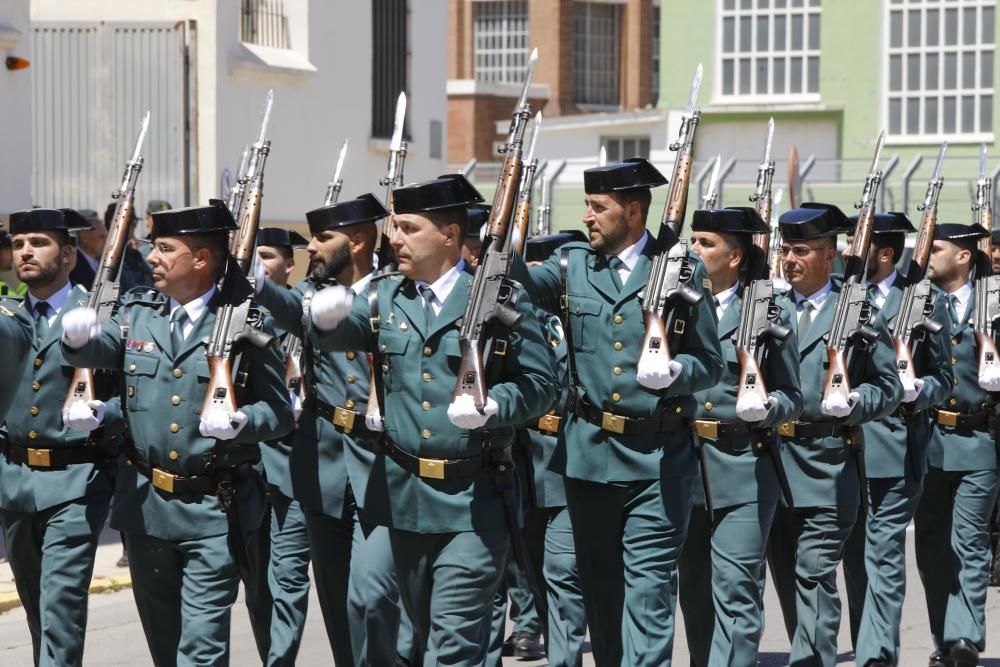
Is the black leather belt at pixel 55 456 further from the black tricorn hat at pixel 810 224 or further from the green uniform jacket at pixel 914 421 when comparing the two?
the green uniform jacket at pixel 914 421

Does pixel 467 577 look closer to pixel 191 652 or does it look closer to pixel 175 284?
pixel 191 652

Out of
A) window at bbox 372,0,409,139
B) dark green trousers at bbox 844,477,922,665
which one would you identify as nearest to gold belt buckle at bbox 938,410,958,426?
dark green trousers at bbox 844,477,922,665

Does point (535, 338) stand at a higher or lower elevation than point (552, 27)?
lower

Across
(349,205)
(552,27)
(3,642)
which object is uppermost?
(552,27)

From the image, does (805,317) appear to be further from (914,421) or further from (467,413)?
(467,413)

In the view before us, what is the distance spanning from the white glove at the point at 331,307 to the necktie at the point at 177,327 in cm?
84

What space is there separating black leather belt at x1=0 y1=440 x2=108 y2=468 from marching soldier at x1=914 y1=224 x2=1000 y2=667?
3976mm

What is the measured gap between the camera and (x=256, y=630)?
7.80 meters

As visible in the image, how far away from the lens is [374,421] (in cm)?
690

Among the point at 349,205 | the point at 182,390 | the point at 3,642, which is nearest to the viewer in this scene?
the point at 182,390

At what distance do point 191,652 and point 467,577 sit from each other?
100 cm

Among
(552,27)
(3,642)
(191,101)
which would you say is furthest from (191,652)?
(552,27)

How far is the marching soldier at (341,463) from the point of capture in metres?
6.83

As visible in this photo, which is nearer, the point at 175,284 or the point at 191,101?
the point at 175,284
